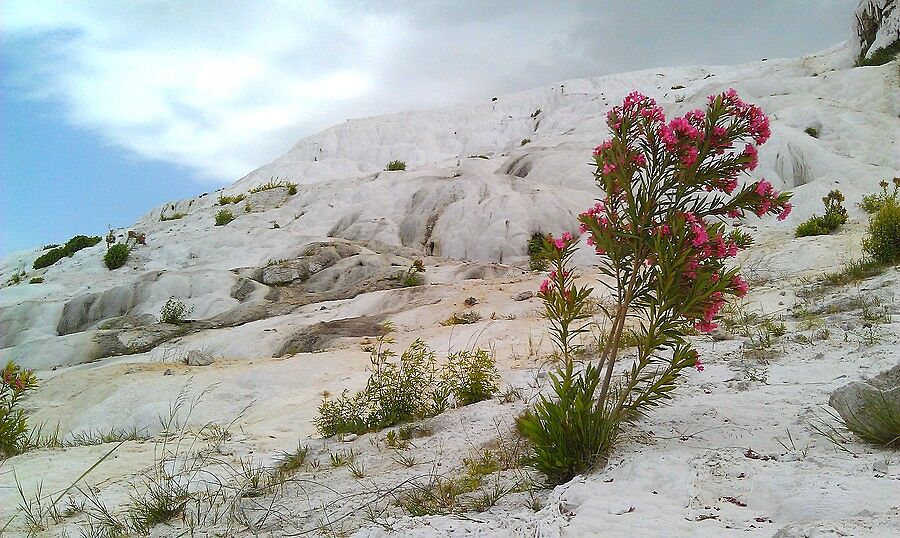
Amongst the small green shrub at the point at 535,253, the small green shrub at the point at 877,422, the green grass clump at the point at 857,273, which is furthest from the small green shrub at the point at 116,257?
the small green shrub at the point at 877,422

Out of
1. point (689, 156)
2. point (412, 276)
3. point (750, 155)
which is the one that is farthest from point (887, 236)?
point (412, 276)

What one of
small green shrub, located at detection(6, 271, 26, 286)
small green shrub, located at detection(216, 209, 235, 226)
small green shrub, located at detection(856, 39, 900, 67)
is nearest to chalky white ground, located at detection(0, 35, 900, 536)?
small green shrub, located at detection(216, 209, 235, 226)

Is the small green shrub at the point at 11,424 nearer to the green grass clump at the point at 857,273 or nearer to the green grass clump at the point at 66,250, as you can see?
the green grass clump at the point at 857,273

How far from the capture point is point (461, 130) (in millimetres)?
34812

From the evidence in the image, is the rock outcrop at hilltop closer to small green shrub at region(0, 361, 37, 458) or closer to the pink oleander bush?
the pink oleander bush

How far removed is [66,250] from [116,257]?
4.94 meters

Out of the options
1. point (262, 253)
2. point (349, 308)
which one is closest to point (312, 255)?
point (262, 253)

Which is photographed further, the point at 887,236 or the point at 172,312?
the point at 172,312

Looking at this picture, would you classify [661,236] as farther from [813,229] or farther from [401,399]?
[813,229]

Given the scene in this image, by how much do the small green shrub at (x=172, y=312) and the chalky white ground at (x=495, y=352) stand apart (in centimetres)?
40

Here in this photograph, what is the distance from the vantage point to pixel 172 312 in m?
13.0

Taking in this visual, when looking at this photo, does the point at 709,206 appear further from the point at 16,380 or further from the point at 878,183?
the point at 878,183

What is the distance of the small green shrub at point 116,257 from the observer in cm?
1839

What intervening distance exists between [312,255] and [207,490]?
1255 centimetres
